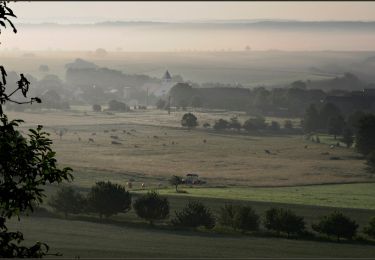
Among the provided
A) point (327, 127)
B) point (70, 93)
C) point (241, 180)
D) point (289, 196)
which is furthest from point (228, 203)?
point (70, 93)

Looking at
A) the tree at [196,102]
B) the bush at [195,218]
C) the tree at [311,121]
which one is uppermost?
the tree at [196,102]

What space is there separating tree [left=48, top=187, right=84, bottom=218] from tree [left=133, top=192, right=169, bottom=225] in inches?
135

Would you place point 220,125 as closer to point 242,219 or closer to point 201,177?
point 201,177

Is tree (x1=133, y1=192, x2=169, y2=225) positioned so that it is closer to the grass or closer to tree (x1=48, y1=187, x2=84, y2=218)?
tree (x1=48, y1=187, x2=84, y2=218)

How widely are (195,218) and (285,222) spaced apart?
4.49 metres

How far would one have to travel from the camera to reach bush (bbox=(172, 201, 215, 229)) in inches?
1326

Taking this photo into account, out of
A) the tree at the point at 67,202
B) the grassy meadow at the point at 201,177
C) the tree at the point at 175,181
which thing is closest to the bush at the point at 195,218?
the grassy meadow at the point at 201,177

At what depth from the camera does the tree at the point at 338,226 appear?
1239 inches

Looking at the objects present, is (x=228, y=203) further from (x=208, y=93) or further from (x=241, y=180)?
(x=208, y=93)

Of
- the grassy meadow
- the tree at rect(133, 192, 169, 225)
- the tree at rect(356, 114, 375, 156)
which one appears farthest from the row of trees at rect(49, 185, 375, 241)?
the tree at rect(356, 114, 375, 156)

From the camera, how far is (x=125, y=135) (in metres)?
78.3

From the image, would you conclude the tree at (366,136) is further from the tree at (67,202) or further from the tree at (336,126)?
the tree at (67,202)

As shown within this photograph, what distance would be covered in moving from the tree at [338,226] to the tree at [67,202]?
13091mm

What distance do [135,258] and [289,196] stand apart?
1876 cm
